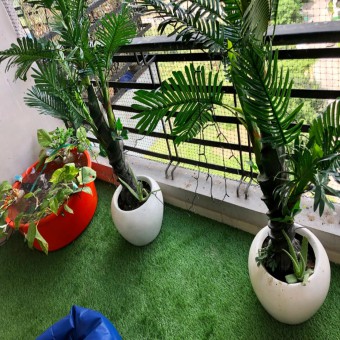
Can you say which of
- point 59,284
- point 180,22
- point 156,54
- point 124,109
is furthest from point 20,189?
point 180,22

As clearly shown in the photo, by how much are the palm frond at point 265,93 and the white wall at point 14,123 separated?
1.44 meters

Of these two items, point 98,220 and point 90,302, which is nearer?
point 90,302

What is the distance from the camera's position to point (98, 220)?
1841 millimetres

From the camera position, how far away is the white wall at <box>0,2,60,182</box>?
1672 mm

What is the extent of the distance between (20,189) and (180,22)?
1409mm

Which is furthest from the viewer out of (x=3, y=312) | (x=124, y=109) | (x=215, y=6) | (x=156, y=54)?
(x=124, y=109)

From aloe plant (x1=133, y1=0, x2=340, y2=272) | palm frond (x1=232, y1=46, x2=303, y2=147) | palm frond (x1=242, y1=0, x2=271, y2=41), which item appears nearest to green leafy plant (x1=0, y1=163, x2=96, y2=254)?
aloe plant (x1=133, y1=0, x2=340, y2=272)

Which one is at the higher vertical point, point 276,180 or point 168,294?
point 276,180

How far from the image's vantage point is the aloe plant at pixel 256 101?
2.13 feet

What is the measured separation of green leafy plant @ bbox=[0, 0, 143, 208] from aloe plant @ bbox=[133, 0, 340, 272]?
0.22 metres

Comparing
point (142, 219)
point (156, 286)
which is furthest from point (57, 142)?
point (156, 286)

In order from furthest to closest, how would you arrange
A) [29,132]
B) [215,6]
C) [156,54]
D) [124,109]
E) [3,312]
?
[29,132] < [124,109] < [3,312] < [156,54] < [215,6]

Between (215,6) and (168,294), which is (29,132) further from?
(215,6)

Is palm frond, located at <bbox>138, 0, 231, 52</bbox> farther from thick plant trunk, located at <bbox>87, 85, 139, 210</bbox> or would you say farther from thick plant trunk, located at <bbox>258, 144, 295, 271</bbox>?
thick plant trunk, located at <bbox>87, 85, 139, 210</bbox>
